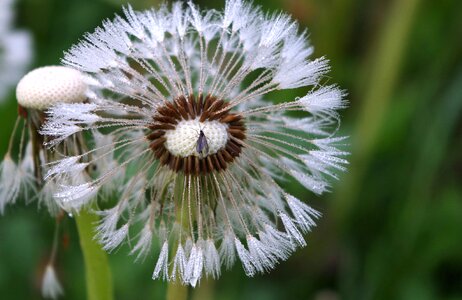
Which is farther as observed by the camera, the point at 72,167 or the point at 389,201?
the point at 389,201

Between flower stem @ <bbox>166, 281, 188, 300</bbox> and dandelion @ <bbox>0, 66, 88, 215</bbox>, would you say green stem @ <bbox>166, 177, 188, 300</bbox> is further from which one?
dandelion @ <bbox>0, 66, 88, 215</bbox>

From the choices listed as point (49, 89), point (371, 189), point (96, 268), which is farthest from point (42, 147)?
point (371, 189)

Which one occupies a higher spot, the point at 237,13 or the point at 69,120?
the point at 237,13

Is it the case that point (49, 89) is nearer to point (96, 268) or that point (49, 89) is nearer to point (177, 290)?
point (96, 268)

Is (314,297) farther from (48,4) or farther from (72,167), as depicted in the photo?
(48,4)

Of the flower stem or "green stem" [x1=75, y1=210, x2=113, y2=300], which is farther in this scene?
"green stem" [x1=75, y1=210, x2=113, y2=300]

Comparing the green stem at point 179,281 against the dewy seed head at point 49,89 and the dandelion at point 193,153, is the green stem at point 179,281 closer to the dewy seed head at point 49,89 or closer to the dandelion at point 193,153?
the dandelion at point 193,153

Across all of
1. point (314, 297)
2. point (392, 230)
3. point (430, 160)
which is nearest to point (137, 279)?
point (314, 297)

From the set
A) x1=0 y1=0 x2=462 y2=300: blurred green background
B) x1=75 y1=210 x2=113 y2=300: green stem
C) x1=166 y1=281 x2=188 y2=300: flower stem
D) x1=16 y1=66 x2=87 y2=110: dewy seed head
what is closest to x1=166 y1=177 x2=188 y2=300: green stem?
x1=166 y1=281 x2=188 y2=300: flower stem
